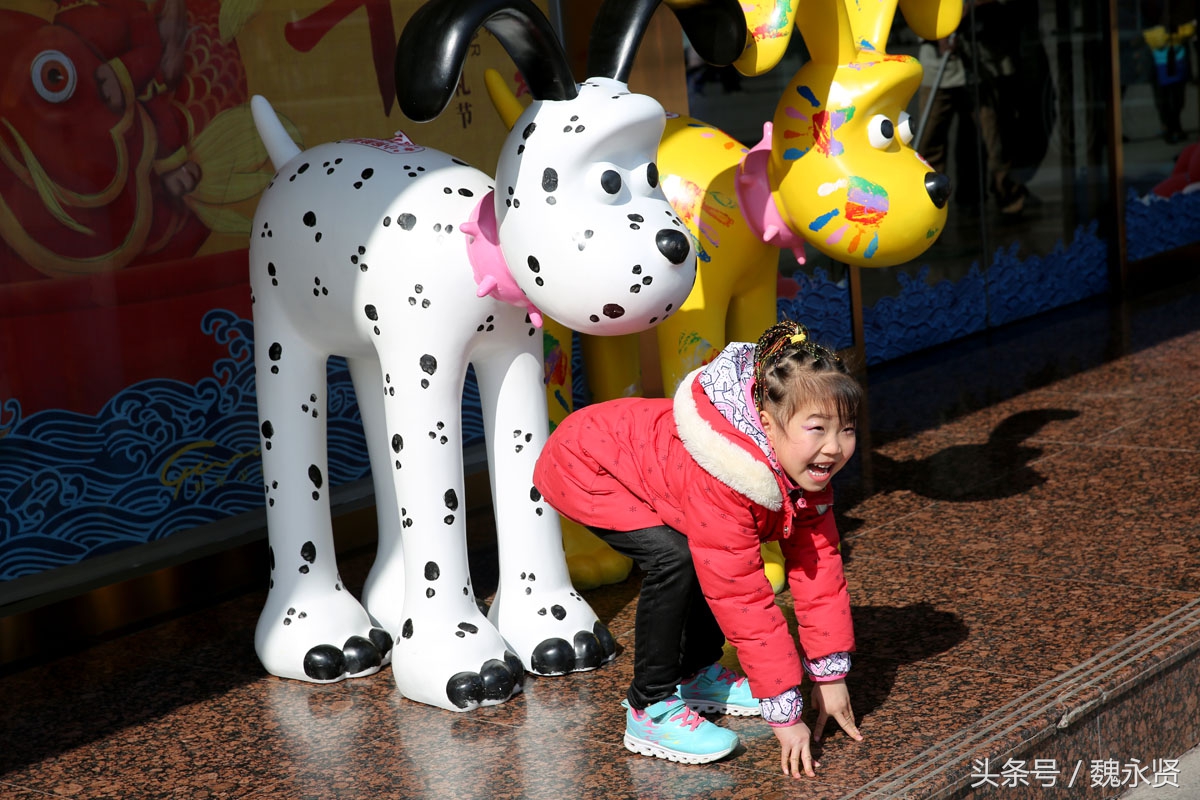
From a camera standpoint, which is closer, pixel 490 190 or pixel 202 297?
pixel 490 190

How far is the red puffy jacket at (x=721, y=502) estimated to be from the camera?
9.21 feet

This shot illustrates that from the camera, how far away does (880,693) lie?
316 cm

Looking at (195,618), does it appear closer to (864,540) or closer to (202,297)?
(202,297)

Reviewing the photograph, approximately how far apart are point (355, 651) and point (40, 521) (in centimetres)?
115

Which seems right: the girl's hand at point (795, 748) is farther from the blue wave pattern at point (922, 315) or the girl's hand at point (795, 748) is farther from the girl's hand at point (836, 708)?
the blue wave pattern at point (922, 315)

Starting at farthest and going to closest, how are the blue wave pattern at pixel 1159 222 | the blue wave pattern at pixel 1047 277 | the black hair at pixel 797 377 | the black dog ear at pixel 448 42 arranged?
the blue wave pattern at pixel 1159 222
the blue wave pattern at pixel 1047 277
the black dog ear at pixel 448 42
the black hair at pixel 797 377

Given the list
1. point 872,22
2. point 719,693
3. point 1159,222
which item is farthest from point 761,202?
point 1159,222

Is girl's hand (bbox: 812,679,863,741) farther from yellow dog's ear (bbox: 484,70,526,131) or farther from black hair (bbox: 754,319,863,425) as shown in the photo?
yellow dog's ear (bbox: 484,70,526,131)

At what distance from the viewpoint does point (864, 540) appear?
4262 mm

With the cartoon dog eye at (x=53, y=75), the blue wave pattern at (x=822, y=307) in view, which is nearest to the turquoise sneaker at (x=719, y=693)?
the cartoon dog eye at (x=53, y=75)

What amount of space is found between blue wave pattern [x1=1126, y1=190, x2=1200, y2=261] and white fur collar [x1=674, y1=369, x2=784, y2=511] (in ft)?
19.5

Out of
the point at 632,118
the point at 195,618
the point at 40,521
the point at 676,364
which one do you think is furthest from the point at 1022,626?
the point at 40,521

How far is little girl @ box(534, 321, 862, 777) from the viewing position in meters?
2.79

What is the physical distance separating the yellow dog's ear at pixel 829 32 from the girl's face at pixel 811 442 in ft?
4.45
